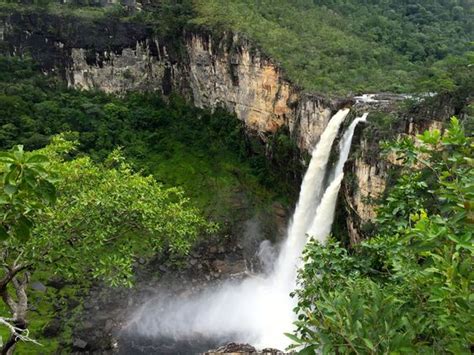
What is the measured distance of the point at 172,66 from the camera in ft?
98.0

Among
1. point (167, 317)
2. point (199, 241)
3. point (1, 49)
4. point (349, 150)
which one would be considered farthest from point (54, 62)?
point (349, 150)

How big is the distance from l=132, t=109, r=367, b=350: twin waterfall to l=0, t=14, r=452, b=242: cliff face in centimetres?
196

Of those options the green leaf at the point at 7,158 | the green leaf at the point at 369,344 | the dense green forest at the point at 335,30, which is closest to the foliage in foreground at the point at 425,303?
the green leaf at the point at 369,344

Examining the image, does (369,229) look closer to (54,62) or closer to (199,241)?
(199,241)

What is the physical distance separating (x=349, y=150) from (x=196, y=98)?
14.6m

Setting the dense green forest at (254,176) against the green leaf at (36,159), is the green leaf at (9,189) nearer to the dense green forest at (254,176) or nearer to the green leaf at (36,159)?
the dense green forest at (254,176)

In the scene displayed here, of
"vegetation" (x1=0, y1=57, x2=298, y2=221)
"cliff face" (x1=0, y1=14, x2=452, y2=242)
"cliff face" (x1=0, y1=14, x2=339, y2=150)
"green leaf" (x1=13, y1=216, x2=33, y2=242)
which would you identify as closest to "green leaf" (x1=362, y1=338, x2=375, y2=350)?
"green leaf" (x1=13, y1=216, x2=33, y2=242)

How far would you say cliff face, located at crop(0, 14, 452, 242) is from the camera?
2212 centimetres

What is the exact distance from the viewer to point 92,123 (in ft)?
87.7

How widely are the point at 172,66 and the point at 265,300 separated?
1749 cm

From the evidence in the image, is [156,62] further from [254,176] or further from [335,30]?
[335,30]

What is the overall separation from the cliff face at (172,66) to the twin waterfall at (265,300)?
77.2 inches

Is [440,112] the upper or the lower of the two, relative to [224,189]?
upper

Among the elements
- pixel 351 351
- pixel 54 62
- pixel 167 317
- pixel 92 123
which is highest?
pixel 351 351
